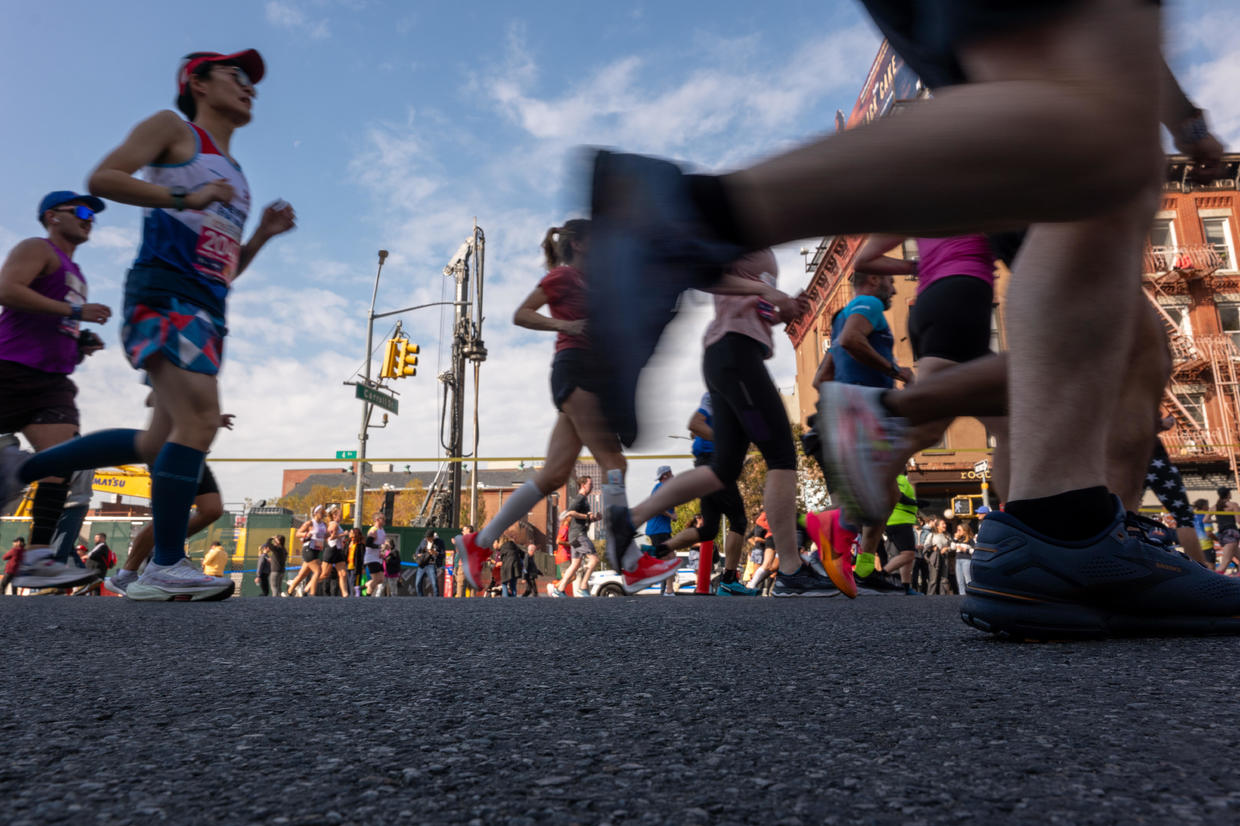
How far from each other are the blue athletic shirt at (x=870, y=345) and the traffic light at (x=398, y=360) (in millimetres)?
16377

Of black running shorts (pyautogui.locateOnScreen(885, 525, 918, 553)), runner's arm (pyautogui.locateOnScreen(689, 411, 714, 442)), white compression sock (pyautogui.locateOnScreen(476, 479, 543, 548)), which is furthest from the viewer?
black running shorts (pyautogui.locateOnScreen(885, 525, 918, 553))

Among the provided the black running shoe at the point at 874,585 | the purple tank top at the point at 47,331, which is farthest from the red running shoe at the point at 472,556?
the black running shoe at the point at 874,585

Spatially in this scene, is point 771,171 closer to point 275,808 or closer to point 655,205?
point 655,205

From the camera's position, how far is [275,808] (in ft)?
1.83

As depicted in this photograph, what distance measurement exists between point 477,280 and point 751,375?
19193mm

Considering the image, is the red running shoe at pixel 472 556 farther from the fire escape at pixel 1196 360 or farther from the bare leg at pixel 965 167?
the fire escape at pixel 1196 360

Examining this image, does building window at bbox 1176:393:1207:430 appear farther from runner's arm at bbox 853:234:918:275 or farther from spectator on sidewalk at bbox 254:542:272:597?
runner's arm at bbox 853:234:918:275

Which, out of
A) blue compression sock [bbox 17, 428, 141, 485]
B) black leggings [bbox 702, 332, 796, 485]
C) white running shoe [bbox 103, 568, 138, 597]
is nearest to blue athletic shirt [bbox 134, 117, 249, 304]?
blue compression sock [bbox 17, 428, 141, 485]

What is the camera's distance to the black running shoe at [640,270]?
2.61 ft

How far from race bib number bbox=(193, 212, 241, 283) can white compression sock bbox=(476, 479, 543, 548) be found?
1.76 m

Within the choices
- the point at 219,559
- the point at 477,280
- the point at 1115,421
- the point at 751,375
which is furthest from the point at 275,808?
the point at 477,280

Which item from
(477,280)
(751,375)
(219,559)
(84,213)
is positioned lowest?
(219,559)

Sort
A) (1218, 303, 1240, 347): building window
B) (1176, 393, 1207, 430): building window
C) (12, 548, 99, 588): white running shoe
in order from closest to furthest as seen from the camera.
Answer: (12, 548, 99, 588): white running shoe < (1176, 393, 1207, 430): building window < (1218, 303, 1240, 347): building window

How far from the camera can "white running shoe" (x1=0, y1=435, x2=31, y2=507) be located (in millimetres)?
3281
